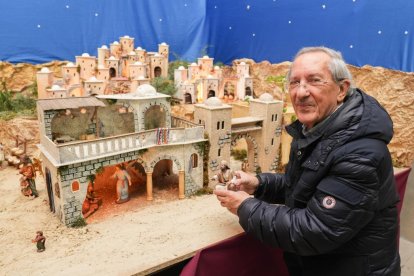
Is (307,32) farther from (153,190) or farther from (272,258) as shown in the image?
(272,258)

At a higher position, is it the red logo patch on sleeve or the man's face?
the man's face

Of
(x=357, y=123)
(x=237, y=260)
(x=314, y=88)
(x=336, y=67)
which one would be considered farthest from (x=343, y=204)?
(x=237, y=260)

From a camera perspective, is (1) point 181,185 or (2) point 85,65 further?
(2) point 85,65

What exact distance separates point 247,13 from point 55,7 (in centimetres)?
1137

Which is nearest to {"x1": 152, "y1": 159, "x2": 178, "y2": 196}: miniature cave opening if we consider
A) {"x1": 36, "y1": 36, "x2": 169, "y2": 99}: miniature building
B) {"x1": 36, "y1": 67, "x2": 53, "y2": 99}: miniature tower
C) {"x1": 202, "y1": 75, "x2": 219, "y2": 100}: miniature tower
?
{"x1": 36, "y1": 36, "x2": 169, "y2": 99}: miniature building

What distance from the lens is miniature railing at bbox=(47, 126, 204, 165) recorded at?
9.73 metres

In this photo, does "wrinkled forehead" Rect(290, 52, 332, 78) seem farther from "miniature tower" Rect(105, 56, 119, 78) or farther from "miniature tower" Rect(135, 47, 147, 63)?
"miniature tower" Rect(135, 47, 147, 63)

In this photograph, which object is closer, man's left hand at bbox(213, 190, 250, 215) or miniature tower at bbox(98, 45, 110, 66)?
man's left hand at bbox(213, 190, 250, 215)

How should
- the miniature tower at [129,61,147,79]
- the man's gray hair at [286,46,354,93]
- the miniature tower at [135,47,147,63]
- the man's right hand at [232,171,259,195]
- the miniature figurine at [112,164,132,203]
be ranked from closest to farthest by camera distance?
the man's gray hair at [286,46,354,93], the man's right hand at [232,171,259,195], the miniature figurine at [112,164,132,203], the miniature tower at [129,61,147,79], the miniature tower at [135,47,147,63]

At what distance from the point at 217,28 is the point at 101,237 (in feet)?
58.3

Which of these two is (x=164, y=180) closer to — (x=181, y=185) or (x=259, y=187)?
(x=181, y=185)

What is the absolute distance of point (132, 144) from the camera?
11227mm

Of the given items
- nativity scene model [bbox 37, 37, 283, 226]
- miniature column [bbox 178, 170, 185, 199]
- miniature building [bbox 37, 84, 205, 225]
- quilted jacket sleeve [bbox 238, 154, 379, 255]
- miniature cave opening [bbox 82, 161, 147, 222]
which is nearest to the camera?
quilted jacket sleeve [bbox 238, 154, 379, 255]

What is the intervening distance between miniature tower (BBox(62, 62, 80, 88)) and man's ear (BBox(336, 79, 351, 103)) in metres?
17.7
